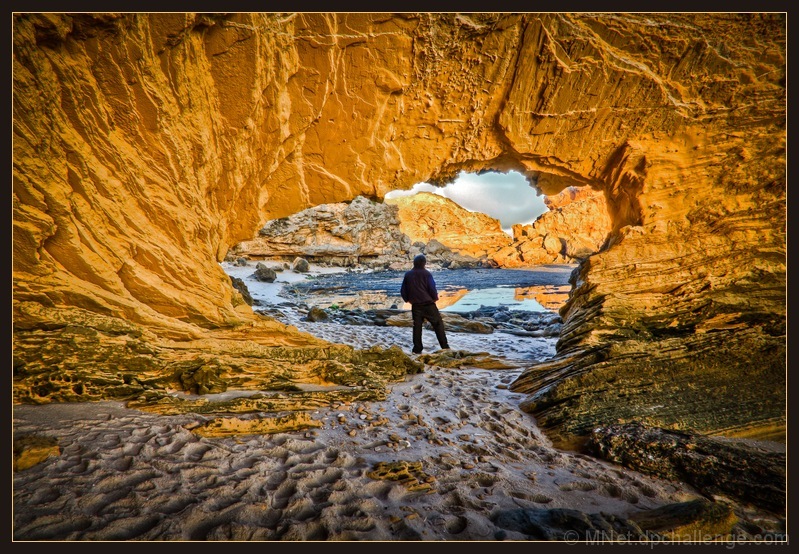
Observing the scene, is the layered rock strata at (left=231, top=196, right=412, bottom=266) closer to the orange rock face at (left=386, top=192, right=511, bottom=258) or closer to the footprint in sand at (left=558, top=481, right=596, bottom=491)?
the footprint in sand at (left=558, top=481, right=596, bottom=491)

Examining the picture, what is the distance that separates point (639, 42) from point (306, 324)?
9980mm

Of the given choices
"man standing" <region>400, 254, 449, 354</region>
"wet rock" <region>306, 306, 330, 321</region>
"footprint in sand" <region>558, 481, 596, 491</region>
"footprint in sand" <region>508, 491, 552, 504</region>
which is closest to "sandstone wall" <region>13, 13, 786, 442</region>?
"footprint in sand" <region>558, 481, 596, 491</region>

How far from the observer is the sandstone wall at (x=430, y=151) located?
3.29 metres

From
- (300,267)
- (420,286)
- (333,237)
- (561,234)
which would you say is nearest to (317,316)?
(420,286)

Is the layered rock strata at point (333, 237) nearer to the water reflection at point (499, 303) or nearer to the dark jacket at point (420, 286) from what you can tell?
the water reflection at point (499, 303)

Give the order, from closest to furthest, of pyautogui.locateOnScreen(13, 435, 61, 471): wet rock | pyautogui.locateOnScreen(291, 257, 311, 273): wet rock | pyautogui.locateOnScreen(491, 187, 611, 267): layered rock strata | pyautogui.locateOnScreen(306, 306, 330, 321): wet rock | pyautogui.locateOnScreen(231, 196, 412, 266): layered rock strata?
pyautogui.locateOnScreen(13, 435, 61, 471): wet rock < pyautogui.locateOnScreen(306, 306, 330, 321): wet rock < pyautogui.locateOnScreen(291, 257, 311, 273): wet rock < pyautogui.locateOnScreen(231, 196, 412, 266): layered rock strata < pyautogui.locateOnScreen(491, 187, 611, 267): layered rock strata

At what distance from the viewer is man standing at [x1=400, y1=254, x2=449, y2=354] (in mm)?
7395

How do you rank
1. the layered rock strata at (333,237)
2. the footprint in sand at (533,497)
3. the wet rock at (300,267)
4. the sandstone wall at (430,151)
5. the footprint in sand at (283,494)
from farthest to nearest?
the layered rock strata at (333,237), the wet rock at (300,267), the sandstone wall at (430,151), the footprint in sand at (533,497), the footprint in sand at (283,494)

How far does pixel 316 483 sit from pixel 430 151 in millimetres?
5393

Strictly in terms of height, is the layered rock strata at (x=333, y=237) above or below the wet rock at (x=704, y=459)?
above

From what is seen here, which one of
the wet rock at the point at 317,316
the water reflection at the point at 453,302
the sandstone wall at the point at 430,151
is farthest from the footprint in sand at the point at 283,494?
the water reflection at the point at 453,302

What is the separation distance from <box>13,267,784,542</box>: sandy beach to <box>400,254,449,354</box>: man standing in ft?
12.1

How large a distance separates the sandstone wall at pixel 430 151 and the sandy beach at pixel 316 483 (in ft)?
3.02

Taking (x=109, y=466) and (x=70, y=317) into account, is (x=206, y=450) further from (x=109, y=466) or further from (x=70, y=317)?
(x=70, y=317)
